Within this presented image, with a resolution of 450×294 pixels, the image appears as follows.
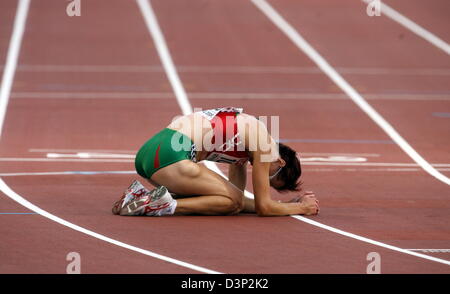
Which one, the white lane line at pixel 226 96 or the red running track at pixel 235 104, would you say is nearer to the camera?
the red running track at pixel 235 104

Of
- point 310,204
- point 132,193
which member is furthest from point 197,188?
point 310,204

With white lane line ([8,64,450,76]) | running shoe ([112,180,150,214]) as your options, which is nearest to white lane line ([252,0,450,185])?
white lane line ([8,64,450,76])

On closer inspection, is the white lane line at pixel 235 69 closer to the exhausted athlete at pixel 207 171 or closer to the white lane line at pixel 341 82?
the white lane line at pixel 341 82

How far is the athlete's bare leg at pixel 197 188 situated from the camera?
10.5 metres

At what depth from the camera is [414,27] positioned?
24.2m

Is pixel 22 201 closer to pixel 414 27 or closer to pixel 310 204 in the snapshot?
pixel 310 204

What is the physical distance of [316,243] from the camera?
31.9ft

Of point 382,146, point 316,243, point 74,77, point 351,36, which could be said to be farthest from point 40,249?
point 351,36

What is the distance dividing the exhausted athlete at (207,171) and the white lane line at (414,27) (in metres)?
12.1

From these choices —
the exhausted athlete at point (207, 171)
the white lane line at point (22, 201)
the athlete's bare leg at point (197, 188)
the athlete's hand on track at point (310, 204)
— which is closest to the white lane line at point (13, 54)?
the white lane line at point (22, 201)

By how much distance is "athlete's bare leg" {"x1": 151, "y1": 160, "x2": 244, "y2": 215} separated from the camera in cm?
1052

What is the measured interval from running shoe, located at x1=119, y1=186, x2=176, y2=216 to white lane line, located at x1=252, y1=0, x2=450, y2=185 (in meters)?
3.60

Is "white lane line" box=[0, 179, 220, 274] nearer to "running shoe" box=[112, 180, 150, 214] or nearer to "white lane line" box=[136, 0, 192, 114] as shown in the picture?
"running shoe" box=[112, 180, 150, 214]

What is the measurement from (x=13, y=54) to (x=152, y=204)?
10.7 meters
